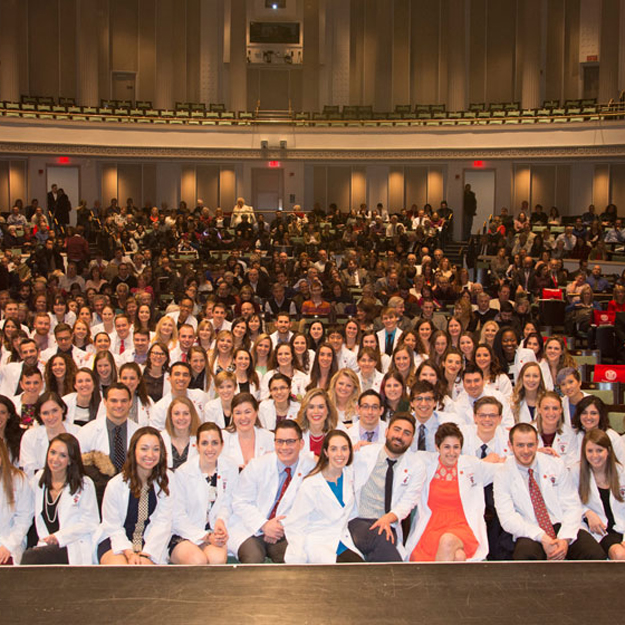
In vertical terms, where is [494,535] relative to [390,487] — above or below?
below

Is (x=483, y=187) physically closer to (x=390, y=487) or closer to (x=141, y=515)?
(x=390, y=487)

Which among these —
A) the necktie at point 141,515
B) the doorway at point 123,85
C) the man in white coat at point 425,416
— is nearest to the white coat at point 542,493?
the man in white coat at point 425,416

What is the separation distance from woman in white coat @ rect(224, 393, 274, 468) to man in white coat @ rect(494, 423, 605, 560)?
175 cm

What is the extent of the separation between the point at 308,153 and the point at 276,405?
20.3m

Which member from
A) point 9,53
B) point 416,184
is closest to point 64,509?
point 416,184

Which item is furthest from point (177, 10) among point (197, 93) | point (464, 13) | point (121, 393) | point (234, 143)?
point (121, 393)

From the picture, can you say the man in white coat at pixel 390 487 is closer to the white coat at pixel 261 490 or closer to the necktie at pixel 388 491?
the necktie at pixel 388 491

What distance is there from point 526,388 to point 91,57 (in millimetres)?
23773

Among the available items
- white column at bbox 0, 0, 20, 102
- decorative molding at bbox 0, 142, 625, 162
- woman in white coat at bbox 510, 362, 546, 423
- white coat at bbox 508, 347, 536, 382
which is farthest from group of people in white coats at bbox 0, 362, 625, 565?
white column at bbox 0, 0, 20, 102

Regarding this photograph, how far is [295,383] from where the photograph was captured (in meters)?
7.90

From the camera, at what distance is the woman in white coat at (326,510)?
16.8ft

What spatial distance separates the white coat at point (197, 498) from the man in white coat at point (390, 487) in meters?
0.87

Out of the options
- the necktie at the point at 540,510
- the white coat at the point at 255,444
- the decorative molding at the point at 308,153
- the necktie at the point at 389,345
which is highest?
the decorative molding at the point at 308,153

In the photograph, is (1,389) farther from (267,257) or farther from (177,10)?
(177,10)
